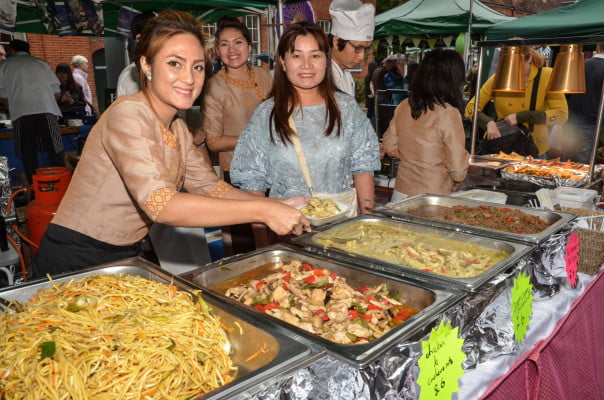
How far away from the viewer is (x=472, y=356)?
1343 mm

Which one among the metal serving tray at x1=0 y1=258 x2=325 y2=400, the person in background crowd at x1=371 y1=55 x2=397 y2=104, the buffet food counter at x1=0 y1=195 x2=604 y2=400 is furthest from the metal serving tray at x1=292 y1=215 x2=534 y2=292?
the person in background crowd at x1=371 y1=55 x2=397 y2=104

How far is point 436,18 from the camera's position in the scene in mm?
7973

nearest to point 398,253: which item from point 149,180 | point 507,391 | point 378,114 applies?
point 507,391

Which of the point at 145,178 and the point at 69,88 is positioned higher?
the point at 69,88

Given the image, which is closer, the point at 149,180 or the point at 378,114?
the point at 149,180

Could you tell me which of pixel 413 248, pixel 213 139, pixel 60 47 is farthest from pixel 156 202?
pixel 60 47

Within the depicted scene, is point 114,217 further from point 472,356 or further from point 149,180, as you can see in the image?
point 472,356

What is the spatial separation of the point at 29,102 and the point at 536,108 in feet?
19.7

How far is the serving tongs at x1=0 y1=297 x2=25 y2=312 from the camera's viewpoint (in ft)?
3.66

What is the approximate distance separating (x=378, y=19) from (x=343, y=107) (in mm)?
7110

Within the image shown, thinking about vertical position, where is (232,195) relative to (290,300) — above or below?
above

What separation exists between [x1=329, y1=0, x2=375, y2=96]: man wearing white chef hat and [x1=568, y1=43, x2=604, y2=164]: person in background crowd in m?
3.68

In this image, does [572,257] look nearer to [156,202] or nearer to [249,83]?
[156,202]

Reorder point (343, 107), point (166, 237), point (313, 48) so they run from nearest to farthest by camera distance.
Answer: point (313, 48), point (343, 107), point (166, 237)
